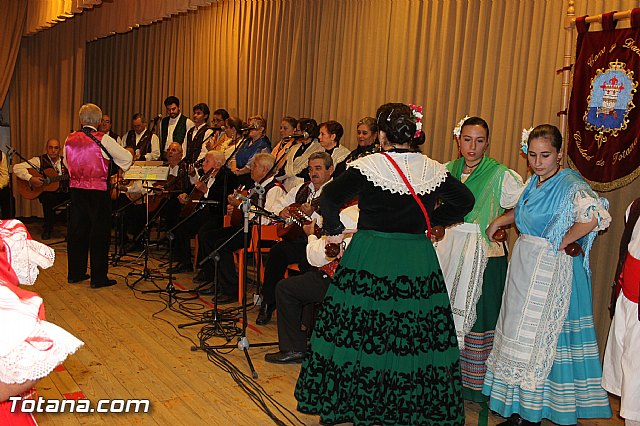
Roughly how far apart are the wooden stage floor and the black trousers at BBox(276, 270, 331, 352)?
6.5 inches

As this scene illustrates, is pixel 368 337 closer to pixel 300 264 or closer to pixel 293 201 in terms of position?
pixel 300 264

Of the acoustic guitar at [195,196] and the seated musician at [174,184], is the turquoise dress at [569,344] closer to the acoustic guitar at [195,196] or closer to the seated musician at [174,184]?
the acoustic guitar at [195,196]

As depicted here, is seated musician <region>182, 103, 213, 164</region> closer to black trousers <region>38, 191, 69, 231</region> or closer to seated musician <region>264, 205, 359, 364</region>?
black trousers <region>38, 191, 69, 231</region>

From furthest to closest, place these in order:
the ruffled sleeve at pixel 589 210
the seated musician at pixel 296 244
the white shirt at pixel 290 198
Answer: the white shirt at pixel 290 198
the seated musician at pixel 296 244
the ruffled sleeve at pixel 589 210

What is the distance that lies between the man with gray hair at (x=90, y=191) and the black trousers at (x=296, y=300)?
2.50m

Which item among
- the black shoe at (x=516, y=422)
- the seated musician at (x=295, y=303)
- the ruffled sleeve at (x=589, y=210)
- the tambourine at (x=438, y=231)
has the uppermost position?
the ruffled sleeve at (x=589, y=210)

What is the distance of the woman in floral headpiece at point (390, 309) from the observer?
289 cm

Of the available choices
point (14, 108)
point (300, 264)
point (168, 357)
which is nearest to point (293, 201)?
point (300, 264)

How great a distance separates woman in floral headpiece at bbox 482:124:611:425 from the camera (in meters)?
3.29

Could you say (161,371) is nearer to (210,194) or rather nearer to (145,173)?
(145,173)

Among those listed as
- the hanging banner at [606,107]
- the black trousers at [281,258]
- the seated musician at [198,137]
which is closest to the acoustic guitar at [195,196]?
the seated musician at [198,137]

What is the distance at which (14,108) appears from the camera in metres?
10.7

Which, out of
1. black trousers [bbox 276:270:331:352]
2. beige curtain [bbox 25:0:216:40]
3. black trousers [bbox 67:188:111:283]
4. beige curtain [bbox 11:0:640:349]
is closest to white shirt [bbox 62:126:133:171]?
black trousers [bbox 67:188:111:283]

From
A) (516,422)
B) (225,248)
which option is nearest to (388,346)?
(516,422)
